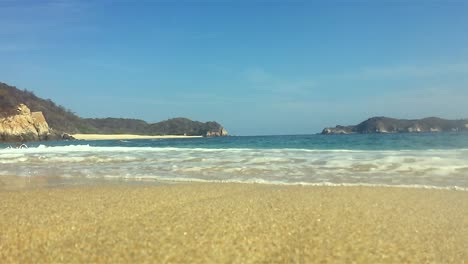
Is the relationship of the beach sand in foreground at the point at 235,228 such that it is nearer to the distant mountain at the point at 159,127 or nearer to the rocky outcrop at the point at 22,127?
the rocky outcrop at the point at 22,127

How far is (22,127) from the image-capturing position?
61.8 metres

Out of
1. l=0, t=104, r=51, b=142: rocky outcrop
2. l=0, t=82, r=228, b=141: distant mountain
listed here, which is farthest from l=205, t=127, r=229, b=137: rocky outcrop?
l=0, t=104, r=51, b=142: rocky outcrop

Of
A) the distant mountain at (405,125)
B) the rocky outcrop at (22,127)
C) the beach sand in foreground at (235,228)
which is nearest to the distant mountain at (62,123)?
the rocky outcrop at (22,127)

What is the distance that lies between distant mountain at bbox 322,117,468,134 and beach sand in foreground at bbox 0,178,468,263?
9968 cm

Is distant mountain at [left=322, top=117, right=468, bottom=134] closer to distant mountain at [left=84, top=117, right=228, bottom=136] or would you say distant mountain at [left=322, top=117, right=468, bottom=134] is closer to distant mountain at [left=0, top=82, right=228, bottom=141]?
distant mountain at [left=84, top=117, right=228, bottom=136]

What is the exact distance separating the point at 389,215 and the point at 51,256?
340 centimetres

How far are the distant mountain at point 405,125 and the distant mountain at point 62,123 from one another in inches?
1385

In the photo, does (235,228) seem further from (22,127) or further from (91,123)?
(91,123)

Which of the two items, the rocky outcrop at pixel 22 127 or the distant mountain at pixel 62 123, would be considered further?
the distant mountain at pixel 62 123

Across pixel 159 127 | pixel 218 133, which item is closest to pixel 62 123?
pixel 159 127

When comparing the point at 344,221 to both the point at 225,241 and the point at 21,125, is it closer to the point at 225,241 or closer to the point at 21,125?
the point at 225,241

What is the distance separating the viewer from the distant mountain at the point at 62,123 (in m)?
61.7

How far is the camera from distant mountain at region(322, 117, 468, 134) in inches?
3846

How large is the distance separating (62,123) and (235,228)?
91121 mm
